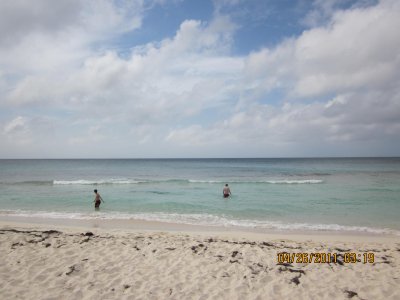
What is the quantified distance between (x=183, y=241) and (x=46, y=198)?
16.2 m

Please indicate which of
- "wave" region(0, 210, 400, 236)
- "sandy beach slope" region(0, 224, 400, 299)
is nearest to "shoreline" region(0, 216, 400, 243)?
"wave" region(0, 210, 400, 236)

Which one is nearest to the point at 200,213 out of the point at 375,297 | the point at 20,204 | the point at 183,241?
the point at 183,241

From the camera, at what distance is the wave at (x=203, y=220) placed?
1170 cm

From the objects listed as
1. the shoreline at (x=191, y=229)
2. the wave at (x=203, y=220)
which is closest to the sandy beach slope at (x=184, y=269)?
the shoreline at (x=191, y=229)

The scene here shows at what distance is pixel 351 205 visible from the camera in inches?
674

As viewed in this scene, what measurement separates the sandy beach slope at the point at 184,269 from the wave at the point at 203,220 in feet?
8.28
